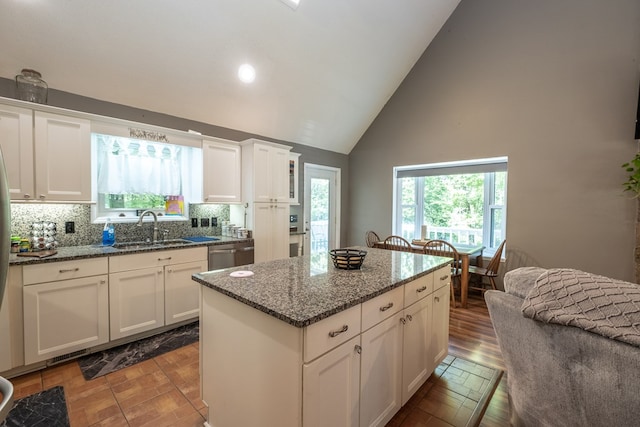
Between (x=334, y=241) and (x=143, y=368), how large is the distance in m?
3.74

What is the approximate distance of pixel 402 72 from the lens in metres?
4.61

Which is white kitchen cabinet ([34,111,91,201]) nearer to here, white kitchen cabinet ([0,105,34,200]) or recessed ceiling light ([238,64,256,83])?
white kitchen cabinet ([0,105,34,200])

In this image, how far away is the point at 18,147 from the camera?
2.23 m

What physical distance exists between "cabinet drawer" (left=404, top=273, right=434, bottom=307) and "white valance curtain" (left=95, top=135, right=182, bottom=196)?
299 cm

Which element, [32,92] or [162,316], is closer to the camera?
[32,92]

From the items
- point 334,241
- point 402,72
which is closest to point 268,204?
point 334,241

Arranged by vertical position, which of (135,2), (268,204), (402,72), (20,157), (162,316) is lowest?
(162,316)

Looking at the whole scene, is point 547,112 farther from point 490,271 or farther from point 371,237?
point 371,237

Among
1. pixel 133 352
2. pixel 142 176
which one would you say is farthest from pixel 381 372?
pixel 142 176

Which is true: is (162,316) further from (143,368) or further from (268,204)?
(268,204)

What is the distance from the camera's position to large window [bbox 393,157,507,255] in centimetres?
421

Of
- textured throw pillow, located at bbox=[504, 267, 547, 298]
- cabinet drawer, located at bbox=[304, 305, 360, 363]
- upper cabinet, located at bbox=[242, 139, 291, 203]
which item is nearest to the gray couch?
textured throw pillow, located at bbox=[504, 267, 547, 298]

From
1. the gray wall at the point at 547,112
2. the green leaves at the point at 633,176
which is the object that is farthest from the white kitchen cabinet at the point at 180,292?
the green leaves at the point at 633,176

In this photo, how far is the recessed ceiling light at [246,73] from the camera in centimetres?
325
